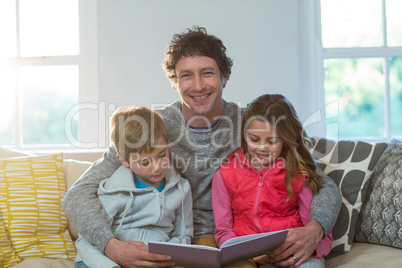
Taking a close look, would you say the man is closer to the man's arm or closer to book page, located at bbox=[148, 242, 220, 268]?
the man's arm

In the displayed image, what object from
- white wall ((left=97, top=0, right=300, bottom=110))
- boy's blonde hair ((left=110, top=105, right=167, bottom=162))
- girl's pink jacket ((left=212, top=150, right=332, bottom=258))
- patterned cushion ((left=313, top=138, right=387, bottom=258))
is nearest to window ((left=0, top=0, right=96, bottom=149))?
white wall ((left=97, top=0, right=300, bottom=110))

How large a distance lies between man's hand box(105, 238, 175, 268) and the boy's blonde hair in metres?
0.34

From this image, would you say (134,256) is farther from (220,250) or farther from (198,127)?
(198,127)

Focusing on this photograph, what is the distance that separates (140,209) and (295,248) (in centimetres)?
58

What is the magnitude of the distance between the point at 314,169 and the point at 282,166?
0.14 metres

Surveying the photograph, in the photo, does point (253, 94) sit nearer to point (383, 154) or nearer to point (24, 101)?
point (383, 154)

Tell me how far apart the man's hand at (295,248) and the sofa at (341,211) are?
0.25 metres

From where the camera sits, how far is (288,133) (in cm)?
177

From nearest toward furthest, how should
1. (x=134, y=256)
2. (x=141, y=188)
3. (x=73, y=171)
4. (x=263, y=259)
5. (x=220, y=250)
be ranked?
(x=220, y=250)
(x=134, y=256)
(x=263, y=259)
(x=141, y=188)
(x=73, y=171)

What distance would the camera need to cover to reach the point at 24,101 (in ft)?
10.7

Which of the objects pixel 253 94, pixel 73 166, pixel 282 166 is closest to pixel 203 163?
pixel 282 166

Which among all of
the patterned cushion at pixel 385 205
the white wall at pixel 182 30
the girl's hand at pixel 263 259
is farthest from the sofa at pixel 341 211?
the white wall at pixel 182 30

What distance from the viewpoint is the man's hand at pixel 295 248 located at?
1561 mm

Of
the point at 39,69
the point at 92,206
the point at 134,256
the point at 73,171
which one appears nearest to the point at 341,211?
the point at 134,256
